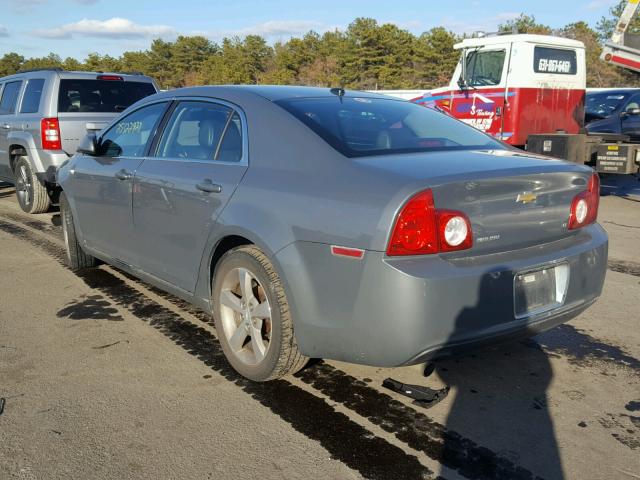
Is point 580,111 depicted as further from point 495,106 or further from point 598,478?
point 598,478

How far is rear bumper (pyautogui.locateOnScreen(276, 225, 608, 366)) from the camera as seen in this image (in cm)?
262

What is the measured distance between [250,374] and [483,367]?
1.36 metres

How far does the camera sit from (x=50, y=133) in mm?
7996

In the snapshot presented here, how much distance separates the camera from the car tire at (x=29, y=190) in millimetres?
8523

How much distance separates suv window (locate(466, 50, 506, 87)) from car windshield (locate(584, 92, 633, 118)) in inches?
145

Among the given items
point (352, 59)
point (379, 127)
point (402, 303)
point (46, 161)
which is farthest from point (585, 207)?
point (352, 59)

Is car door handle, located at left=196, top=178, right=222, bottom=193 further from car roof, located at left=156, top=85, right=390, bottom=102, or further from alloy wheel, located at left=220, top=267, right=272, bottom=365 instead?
car roof, located at left=156, top=85, right=390, bottom=102

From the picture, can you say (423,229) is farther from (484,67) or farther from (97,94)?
(484,67)

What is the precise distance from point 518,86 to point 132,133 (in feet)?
23.9

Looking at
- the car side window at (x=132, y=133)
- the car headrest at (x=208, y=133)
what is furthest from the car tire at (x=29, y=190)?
the car headrest at (x=208, y=133)

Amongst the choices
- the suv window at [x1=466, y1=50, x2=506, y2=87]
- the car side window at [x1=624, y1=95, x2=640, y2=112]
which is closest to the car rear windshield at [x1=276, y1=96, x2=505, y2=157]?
the suv window at [x1=466, y1=50, x2=506, y2=87]

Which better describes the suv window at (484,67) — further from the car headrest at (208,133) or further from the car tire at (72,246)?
the car headrest at (208,133)

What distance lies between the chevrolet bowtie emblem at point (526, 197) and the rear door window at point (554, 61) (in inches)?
312

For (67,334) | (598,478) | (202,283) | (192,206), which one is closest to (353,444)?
(598,478)
